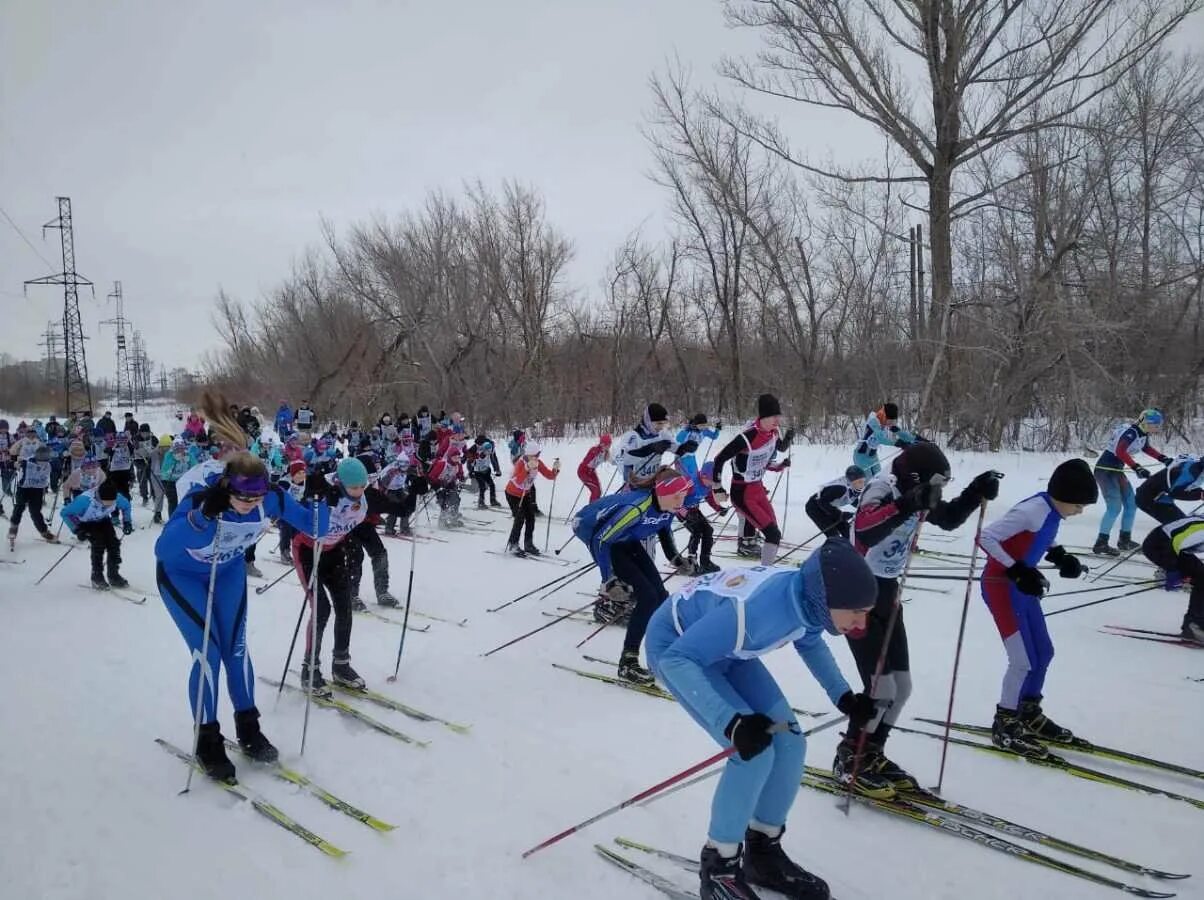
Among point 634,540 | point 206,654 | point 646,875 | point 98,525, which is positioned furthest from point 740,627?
point 98,525

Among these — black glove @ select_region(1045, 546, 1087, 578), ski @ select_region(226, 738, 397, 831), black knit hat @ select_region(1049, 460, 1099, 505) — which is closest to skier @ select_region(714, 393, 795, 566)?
black glove @ select_region(1045, 546, 1087, 578)

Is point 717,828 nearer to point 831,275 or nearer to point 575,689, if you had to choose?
point 575,689

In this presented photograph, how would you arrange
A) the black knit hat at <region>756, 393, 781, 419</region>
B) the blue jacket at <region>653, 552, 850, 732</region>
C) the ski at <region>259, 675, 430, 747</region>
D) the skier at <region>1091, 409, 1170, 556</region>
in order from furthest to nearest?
the skier at <region>1091, 409, 1170, 556</region>, the black knit hat at <region>756, 393, 781, 419</region>, the ski at <region>259, 675, 430, 747</region>, the blue jacket at <region>653, 552, 850, 732</region>

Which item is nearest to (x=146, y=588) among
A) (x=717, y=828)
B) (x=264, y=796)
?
(x=264, y=796)

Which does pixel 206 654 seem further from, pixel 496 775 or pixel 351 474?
pixel 496 775

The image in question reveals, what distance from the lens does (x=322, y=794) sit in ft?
12.6

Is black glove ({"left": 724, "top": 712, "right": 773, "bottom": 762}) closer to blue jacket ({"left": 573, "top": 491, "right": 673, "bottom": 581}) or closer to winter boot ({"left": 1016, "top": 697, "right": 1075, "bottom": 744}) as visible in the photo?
winter boot ({"left": 1016, "top": 697, "right": 1075, "bottom": 744})

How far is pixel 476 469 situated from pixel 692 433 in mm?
5802

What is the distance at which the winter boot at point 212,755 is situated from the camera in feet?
13.1

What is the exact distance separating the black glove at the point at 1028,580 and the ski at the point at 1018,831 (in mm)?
1143

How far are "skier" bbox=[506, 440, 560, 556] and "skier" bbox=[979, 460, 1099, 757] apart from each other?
636 centimetres

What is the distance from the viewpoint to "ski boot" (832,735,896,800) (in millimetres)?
3621

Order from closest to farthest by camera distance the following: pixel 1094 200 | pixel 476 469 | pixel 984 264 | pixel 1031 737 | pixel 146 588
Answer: pixel 1031 737, pixel 146 588, pixel 476 469, pixel 1094 200, pixel 984 264

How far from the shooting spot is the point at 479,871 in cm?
324
